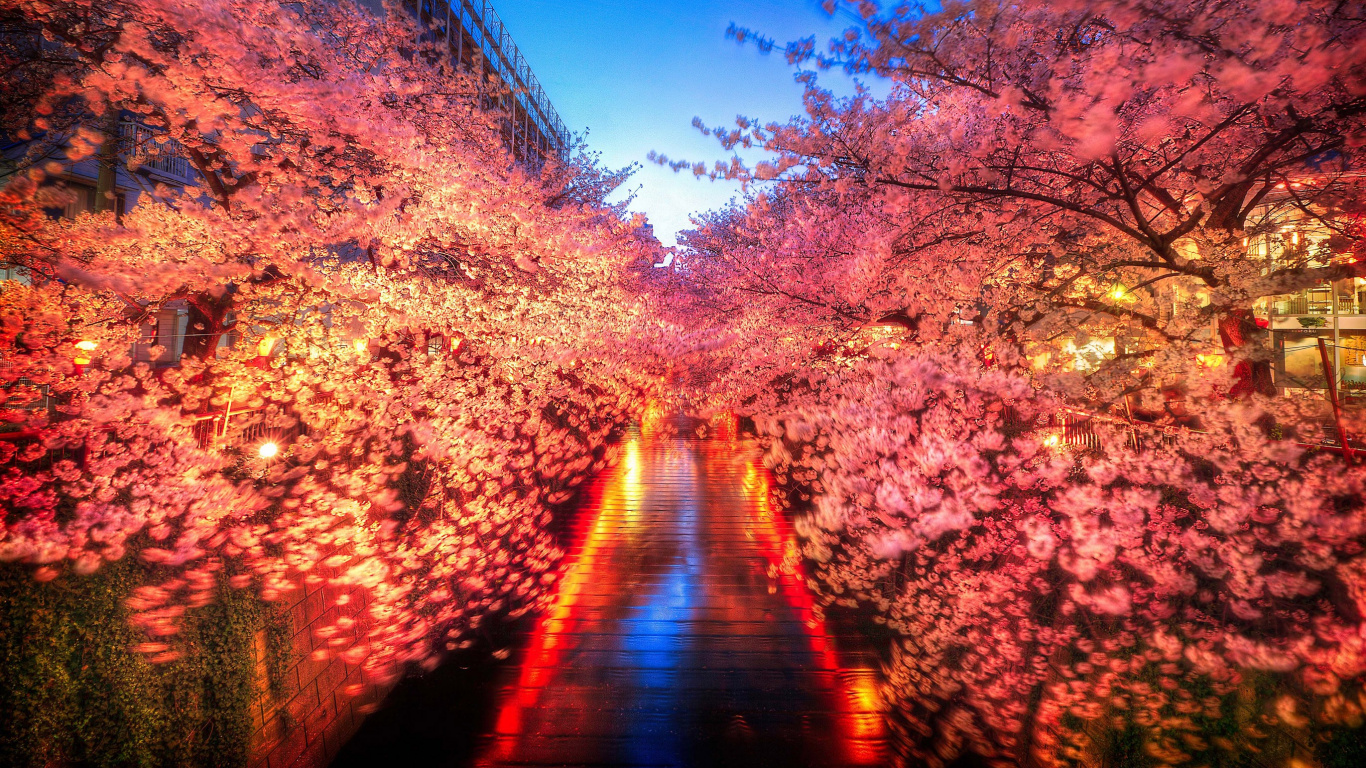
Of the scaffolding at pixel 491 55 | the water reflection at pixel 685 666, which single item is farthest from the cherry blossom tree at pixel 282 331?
the scaffolding at pixel 491 55

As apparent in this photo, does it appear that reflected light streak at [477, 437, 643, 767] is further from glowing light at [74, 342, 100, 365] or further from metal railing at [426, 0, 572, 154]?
metal railing at [426, 0, 572, 154]

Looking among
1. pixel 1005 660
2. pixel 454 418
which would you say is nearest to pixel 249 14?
pixel 454 418

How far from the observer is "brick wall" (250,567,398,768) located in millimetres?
4242

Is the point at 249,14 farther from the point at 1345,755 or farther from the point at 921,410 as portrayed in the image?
the point at 1345,755

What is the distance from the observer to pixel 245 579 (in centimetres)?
411

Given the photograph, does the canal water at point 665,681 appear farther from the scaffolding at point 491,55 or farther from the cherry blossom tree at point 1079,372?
the scaffolding at point 491,55

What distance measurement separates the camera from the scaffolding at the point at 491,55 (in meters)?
18.3

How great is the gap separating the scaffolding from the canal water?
14.7 meters

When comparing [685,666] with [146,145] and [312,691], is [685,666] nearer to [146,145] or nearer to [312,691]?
[312,691]

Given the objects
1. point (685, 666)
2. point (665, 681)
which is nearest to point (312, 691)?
point (665, 681)

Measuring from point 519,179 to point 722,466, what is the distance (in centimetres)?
880

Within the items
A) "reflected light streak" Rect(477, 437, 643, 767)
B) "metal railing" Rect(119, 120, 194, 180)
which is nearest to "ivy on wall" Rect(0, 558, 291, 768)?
"reflected light streak" Rect(477, 437, 643, 767)

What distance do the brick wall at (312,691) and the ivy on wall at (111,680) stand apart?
260mm

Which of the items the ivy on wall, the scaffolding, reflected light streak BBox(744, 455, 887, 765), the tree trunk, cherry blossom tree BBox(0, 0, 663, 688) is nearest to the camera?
the ivy on wall
